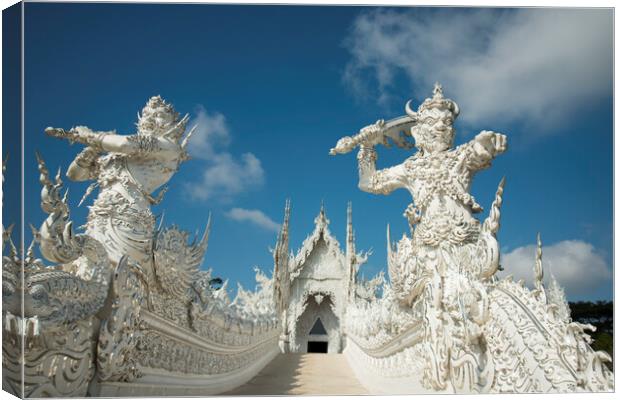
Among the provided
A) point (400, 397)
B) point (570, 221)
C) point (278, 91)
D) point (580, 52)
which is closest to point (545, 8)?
point (580, 52)

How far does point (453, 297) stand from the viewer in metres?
3.11

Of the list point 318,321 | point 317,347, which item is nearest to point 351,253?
point 318,321

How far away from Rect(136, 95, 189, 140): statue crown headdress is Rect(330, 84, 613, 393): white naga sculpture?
5.04 ft

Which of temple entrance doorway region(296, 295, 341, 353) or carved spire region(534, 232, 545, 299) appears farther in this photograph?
temple entrance doorway region(296, 295, 341, 353)

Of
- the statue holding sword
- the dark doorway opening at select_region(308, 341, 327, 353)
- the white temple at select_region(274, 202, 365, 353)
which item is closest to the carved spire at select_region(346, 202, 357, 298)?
the white temple at select_region(274, 202, 365, 353)

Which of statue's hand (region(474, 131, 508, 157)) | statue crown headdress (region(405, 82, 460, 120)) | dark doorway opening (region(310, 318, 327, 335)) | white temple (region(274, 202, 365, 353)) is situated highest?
statue crown headdress (region(405, 82, 460, 120))

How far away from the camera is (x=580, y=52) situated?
156 inches

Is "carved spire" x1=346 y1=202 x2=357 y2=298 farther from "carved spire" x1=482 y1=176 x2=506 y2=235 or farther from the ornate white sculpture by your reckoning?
"carved spire" x1=482 y1=176 x2=506 y2=235

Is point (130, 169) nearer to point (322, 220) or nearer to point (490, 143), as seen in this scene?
point (490, 143)

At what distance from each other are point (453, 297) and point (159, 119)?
2.22 meters

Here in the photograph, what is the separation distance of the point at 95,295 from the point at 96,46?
219 centimetres

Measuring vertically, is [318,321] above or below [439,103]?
below

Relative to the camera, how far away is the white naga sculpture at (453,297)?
2434mm

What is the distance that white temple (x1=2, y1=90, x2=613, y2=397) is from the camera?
2486 millimetres
